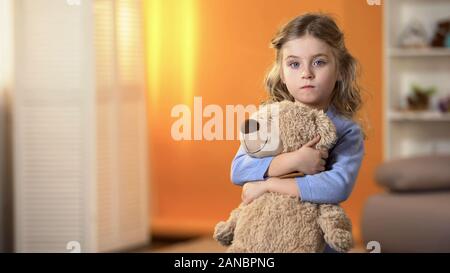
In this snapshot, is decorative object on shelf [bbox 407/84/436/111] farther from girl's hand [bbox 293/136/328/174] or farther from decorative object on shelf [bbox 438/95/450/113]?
girl's hand [bbox 293/136/328/174]

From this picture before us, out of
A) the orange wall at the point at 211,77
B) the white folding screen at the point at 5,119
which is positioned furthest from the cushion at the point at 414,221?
the white folding screen at the point at 5,119

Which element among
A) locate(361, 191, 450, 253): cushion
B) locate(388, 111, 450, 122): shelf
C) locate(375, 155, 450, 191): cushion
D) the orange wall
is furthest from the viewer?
locate(388, 111, 450, 122): shelf

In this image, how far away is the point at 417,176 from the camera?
234cm

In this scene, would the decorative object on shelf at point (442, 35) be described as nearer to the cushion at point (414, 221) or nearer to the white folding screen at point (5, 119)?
the cushion at point (414, 221)

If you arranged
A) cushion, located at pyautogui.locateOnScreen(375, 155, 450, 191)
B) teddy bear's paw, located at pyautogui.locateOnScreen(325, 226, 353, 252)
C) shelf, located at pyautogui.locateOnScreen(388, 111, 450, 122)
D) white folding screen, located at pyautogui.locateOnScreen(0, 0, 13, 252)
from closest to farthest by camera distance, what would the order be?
1. teddy bear's paw, located at pyautogui.locateOnScreen(325, 226, 353, 252)
2. white folding screen, located at pyautogui.locateOnScreen(0, 0, 13, 252)
3. cushion, located at pyautogui.locateOnScreen(375, 155, 450, 191)
4. shelf, located at pyautogui.locateOnScreen(388, 111, 450, 122)

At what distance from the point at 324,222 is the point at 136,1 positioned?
66 cm

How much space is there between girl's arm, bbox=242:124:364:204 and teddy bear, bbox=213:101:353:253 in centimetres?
1

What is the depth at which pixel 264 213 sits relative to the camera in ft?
3.74

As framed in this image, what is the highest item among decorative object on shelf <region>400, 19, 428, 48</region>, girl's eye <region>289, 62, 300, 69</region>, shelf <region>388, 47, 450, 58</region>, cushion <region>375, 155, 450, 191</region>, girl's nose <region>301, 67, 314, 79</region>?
decorative object on shelf <region>400, 19, 428, 48</region>

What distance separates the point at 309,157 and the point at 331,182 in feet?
0.18

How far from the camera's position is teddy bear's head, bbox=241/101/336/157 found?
113 cm

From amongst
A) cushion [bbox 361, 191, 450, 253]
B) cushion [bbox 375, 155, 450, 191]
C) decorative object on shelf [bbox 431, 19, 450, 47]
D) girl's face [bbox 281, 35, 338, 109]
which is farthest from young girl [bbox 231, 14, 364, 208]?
decorative object on shelf [bbox 431, 19, 450, 47]

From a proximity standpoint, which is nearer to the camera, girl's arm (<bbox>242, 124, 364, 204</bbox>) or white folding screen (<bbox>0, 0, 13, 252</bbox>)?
girl's arm (<bbox>242, 124, 364, 204</bbox>)
